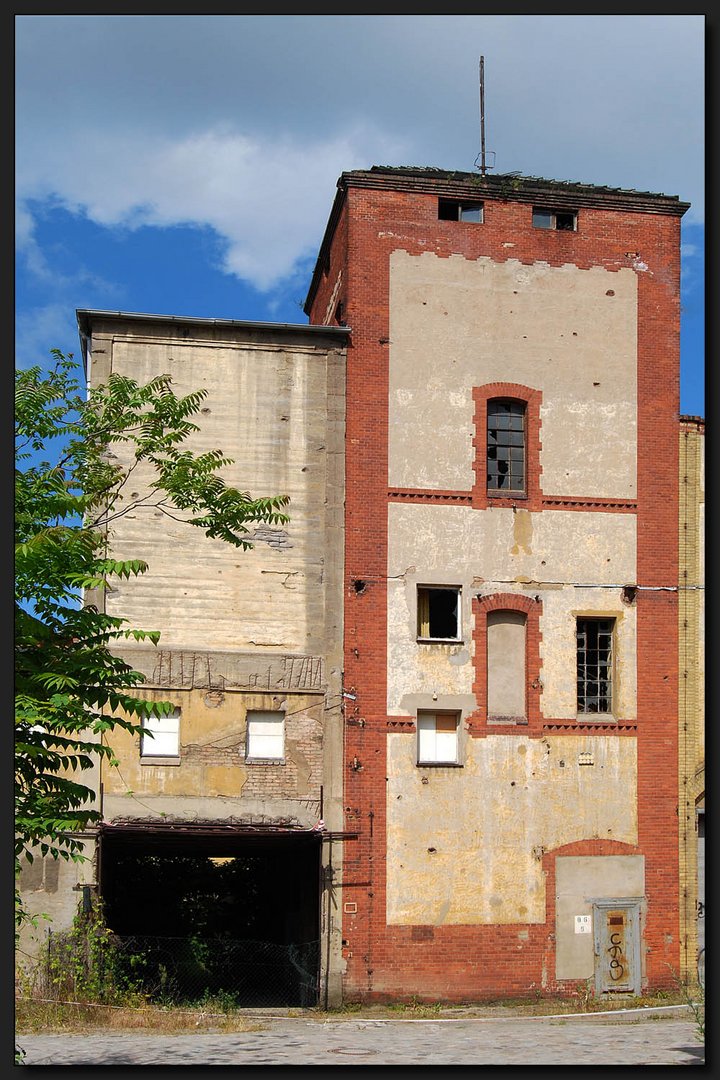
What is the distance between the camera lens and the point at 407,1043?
17.0 meters

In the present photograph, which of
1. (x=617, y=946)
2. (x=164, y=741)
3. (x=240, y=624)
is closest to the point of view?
(x=164, y=741)

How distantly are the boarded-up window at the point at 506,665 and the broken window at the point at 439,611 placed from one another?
2.18 ft

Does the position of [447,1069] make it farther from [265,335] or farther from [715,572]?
[265,335]

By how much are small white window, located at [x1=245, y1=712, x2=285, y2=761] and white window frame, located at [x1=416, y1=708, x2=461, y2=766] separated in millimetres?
2465

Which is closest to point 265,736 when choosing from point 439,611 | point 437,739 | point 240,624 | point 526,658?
point 240,624

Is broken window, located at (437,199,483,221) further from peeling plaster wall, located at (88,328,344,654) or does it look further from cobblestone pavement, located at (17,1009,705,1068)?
cobblestone pavement, located at (17,1009,705,1068)

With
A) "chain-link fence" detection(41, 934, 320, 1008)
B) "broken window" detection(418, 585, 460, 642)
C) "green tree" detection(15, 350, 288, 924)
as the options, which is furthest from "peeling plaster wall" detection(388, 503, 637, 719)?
"green tree" detection(15, 350, 288, 924)

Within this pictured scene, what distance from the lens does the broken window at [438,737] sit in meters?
21.8

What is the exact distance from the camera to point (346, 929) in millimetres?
20859

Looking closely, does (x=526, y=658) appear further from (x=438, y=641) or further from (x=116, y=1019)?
(x=116, y=1019)

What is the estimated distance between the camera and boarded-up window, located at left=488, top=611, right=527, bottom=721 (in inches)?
875

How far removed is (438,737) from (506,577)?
10.5ft

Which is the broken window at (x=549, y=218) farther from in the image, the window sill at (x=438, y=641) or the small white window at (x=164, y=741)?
the small white window at (x=164, y=741)

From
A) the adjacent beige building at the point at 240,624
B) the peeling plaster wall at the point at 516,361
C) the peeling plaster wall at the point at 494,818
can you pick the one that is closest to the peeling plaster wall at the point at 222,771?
the adjacent beige building at the point at 240,624
